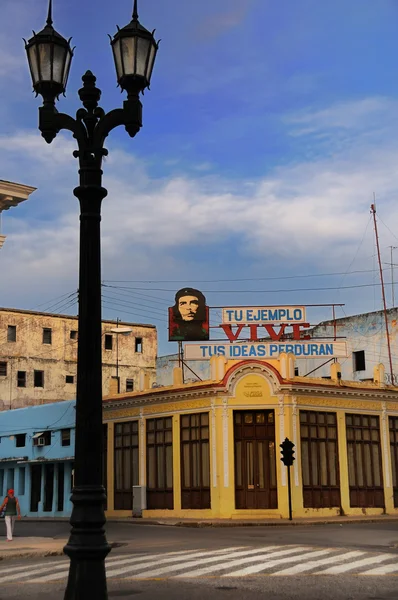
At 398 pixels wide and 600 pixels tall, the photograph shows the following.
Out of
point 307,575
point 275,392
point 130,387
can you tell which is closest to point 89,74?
point 307,575

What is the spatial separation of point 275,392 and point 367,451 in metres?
5.79

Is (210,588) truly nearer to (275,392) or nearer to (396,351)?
(275,392)

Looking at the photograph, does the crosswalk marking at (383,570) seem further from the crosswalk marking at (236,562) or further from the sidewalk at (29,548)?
the sidewalk at (29,548)

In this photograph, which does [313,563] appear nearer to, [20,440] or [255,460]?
[255,460]

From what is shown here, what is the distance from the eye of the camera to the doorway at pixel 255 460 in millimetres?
33188

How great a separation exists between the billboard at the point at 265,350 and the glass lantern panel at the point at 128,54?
89.8ft

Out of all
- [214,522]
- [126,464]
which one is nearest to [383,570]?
[214,522]

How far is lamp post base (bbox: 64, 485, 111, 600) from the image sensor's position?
7652mm

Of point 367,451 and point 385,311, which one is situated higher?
point 385,311

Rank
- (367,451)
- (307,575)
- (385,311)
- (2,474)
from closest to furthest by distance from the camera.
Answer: (307,575), (367,451), (2,474), (385,311)

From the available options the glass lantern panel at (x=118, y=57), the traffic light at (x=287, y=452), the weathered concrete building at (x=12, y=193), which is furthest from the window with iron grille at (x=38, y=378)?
the glass lantern panel at (x=118, y=57)

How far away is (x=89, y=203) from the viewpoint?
8.71 m

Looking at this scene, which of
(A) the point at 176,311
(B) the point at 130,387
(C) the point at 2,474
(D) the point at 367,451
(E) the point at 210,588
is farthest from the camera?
(B) the point at 130,387

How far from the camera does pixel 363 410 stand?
1451 inches
